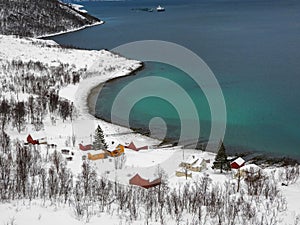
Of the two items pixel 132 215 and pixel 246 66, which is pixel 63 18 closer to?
pixel 246 66

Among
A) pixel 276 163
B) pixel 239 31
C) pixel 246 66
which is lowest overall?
pixel 276 163

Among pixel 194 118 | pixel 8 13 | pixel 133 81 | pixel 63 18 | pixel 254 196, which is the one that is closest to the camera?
pixel 254 196

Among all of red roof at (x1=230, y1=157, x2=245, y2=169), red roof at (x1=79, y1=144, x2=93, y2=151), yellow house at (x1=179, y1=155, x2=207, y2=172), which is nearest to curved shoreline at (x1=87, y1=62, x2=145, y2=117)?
red roof at (x1=79, y1=144, x2=93, y2=151)

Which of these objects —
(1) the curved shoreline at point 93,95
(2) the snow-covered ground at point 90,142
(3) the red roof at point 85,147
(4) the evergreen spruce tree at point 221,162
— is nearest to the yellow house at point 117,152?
(2) the snow-covered ground at point 90,142

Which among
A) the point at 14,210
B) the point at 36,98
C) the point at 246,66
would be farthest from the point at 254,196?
the point at 246,66

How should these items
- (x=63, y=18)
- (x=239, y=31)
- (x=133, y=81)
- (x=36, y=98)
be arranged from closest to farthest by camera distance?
(x=36, y=98), (x=133, y=81), (x=239, y=31), (x=63, y=18)

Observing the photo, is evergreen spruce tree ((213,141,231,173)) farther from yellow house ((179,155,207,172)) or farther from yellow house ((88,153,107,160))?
yellow house ((88,153,107,160))

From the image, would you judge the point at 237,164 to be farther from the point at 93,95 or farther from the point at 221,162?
the point at 93,95
